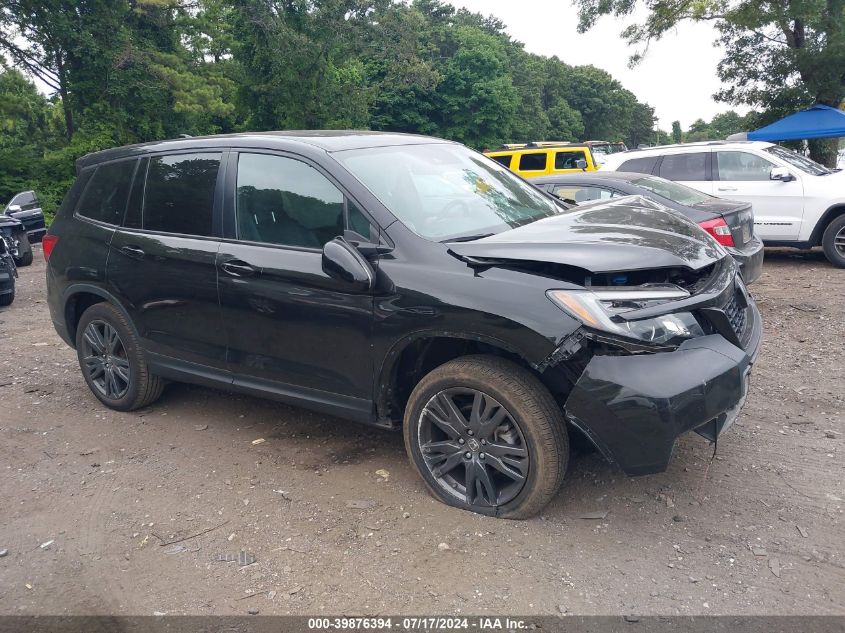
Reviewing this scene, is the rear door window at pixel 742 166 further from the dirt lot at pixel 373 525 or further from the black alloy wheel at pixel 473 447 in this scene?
the black alloy wheel at pixel 473 447

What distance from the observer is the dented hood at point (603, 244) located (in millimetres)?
3178

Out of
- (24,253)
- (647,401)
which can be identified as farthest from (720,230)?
(24,253)

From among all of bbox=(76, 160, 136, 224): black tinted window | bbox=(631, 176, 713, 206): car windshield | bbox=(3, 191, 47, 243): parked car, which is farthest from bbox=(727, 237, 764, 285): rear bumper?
bbox=(3, 191, 47, 243): parked car

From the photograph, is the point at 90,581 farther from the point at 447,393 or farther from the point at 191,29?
the point at 191,29

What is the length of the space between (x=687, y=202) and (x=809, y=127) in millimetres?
10304

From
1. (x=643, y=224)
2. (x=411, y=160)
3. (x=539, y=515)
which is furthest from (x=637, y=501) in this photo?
(x=411, y=160)

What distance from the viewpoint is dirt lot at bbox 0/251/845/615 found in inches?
116

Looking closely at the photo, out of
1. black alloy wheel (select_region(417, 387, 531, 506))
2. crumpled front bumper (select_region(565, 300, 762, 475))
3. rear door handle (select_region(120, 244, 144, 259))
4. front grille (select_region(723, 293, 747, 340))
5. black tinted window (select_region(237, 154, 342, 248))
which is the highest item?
black tinted window (select_region(237, 154, 342, 248))

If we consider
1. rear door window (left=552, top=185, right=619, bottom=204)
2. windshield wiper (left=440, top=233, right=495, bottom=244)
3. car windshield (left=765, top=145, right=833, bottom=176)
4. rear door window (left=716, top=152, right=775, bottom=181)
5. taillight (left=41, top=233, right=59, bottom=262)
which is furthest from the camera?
rear door window (left=716, top=152, right=775, bottom=181)

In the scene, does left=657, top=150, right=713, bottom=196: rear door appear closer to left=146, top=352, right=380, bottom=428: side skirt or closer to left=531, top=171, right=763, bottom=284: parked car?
left=531, top=171, right=763, bottom=284: parked car

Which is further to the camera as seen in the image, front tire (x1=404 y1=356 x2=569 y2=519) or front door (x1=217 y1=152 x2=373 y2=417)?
front door (x1=217 y1=152 x2=373 y2=417)

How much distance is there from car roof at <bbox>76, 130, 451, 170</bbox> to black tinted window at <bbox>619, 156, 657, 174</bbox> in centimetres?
656

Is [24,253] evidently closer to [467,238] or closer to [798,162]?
[467,238]

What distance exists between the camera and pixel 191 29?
28.3 meters
